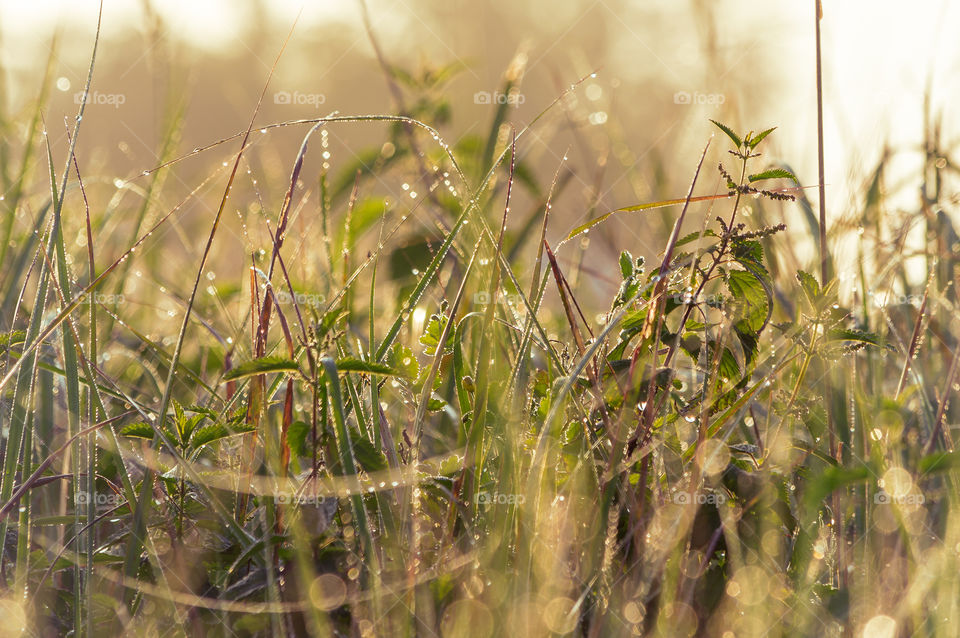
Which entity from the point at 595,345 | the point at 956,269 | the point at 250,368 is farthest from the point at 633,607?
the point at 956,269

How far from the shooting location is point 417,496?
1173 mm

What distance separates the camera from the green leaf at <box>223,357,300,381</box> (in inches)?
39.6

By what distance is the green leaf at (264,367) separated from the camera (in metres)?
1.00

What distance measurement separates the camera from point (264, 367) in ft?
3.38

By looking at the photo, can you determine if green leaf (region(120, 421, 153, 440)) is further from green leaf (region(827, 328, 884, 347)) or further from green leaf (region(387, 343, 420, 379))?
green leaf (region(827, 328, 884, 347))

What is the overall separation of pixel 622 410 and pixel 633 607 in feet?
0.81

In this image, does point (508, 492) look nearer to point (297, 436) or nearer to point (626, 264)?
point (297, 436)

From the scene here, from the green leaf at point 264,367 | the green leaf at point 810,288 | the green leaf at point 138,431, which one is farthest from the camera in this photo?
the green leaf at point 810,288

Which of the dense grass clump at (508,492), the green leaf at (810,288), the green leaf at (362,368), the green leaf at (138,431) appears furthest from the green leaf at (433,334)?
the green leaf at (810,288)

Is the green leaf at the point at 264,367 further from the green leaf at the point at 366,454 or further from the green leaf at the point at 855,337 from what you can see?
the green leaf at the point at 855,337

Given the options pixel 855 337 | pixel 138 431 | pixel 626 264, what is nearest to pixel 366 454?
pixel 138 431

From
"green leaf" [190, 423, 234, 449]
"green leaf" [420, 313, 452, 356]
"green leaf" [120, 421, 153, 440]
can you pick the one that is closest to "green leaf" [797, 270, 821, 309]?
"green leaf" [420, 313, 452, 356]

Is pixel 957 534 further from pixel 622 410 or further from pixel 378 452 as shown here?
pixel 378 452

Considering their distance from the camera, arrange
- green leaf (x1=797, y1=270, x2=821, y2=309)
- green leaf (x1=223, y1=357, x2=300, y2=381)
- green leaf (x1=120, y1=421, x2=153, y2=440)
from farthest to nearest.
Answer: green leaf (x1=797, y1=270, x2=821, y2=309), green leaf (x1=120, y1=421, x2=153, y2=440), green leaf (x1=223, y1=357, x2=300, y2=381)
